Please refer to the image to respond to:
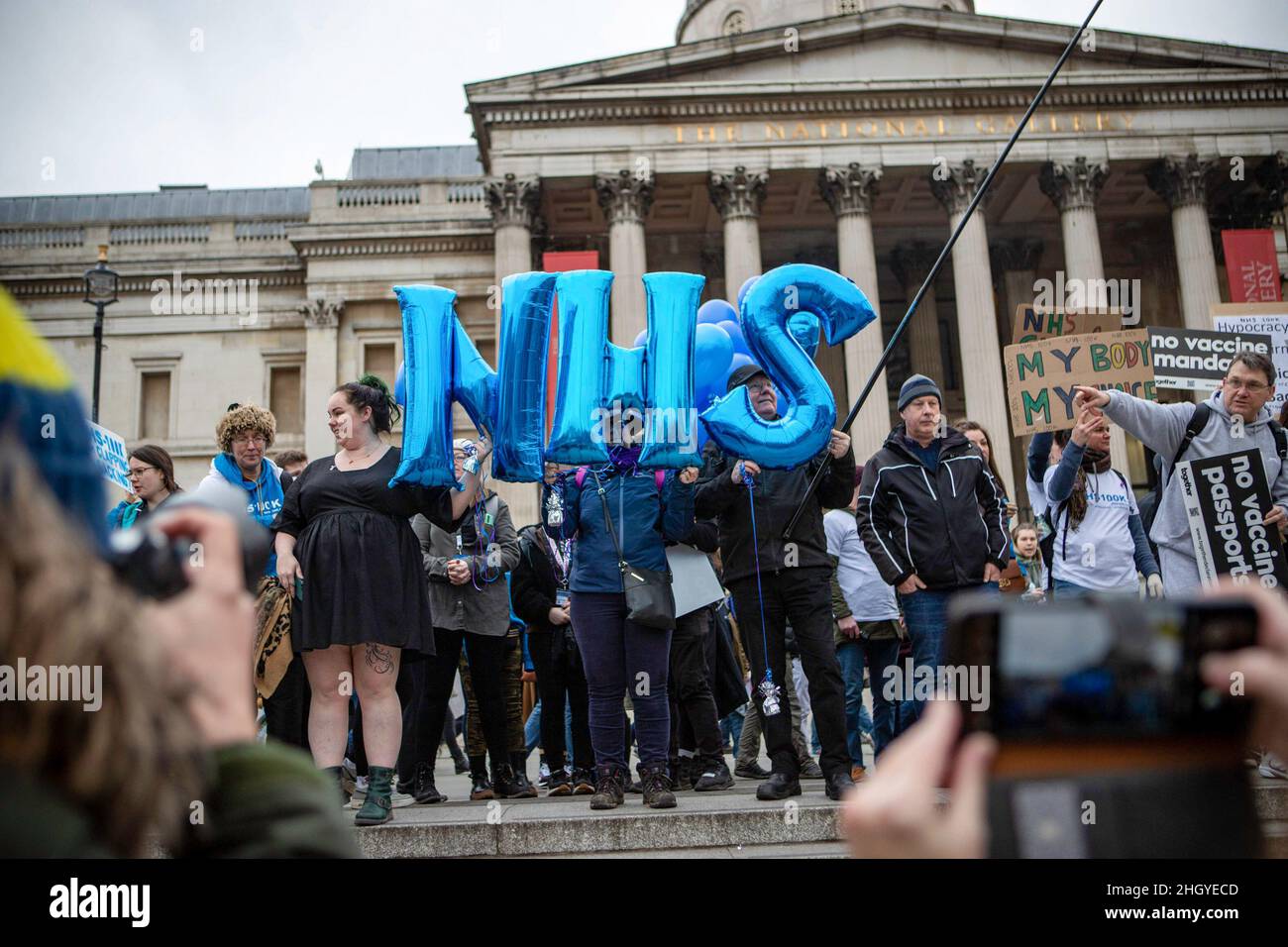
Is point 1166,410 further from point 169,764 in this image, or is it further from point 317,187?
point 317,187

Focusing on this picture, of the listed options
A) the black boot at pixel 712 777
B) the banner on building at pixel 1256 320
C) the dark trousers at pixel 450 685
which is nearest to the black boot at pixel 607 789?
the black boot at pixel 712 777

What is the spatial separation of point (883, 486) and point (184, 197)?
43997 millimetres

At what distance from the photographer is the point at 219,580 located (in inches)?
51.4

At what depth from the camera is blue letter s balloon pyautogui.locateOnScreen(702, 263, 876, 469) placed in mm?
5738

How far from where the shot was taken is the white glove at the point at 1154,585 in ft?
22.3

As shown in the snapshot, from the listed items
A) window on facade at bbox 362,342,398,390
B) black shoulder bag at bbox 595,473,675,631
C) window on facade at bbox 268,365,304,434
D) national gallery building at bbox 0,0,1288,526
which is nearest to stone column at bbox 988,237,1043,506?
national gallery building at bbox 0,0,1288,526

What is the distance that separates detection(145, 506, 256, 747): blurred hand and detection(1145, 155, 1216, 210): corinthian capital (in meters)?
31.6

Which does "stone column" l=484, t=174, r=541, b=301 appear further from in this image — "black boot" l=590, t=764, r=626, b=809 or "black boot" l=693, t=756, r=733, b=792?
"black boot" l=590, t=764, r=626, b=809

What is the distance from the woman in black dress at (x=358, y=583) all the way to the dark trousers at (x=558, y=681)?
2088 millimetres

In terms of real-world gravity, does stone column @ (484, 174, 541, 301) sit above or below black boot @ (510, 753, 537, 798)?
above

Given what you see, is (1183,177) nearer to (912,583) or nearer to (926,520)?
(926,520)

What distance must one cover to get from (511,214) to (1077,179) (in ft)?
47.4

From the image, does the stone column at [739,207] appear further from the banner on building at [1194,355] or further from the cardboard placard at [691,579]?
the cardboard placard at [691,579]
